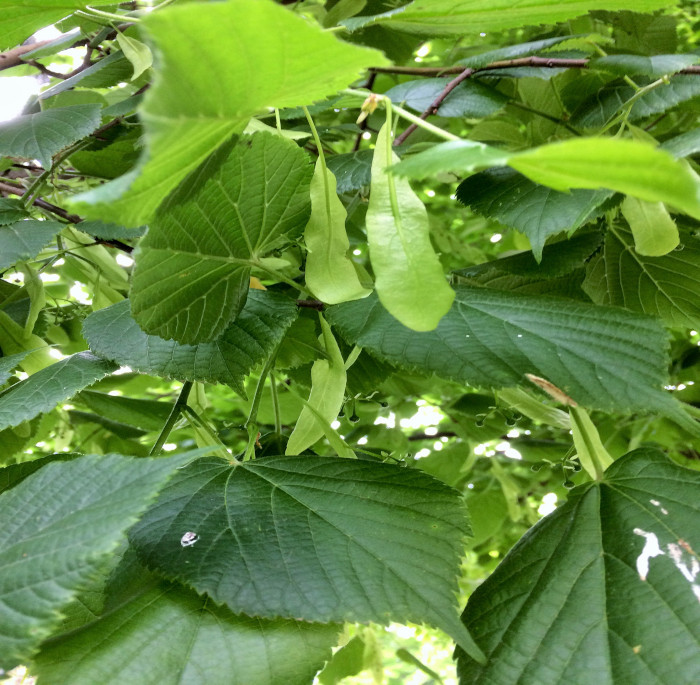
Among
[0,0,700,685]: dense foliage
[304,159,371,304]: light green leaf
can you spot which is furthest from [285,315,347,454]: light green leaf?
[304,159,371,304]: light green leaf

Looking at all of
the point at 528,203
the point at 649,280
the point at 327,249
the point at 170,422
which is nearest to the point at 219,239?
the point at 327,249

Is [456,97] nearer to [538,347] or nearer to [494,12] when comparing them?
[494,12]

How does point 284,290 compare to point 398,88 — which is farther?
point 398,88

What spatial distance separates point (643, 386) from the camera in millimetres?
517

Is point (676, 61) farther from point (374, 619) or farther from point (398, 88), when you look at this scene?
point (374, 619)

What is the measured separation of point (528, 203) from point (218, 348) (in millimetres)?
352

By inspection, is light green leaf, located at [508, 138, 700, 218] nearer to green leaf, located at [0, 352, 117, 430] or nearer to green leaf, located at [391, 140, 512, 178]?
green leaf, located at [391, 140, 512, 178]

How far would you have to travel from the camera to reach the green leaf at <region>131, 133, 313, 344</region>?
546mm

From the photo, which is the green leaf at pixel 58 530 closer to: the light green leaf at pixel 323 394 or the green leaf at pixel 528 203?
the light green leaf at pixel 323 394

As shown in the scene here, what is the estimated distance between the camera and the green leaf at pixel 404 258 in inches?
18.1

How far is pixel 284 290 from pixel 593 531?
0.42 m

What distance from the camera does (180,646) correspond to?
482 mm

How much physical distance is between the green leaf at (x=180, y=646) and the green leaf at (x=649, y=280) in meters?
0.60

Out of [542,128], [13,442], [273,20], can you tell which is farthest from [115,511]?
[542,128]
